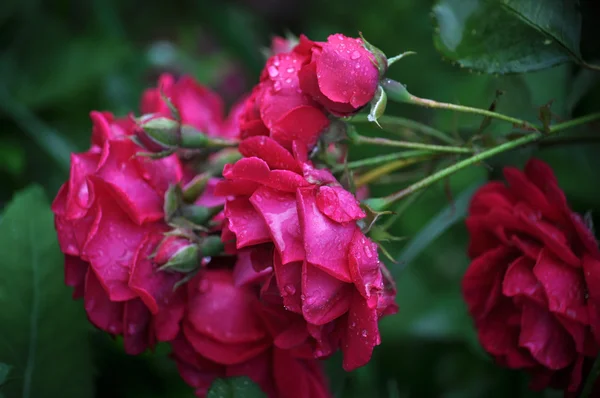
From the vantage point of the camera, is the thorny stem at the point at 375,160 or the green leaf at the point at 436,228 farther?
the green leaf at the point at 436,228

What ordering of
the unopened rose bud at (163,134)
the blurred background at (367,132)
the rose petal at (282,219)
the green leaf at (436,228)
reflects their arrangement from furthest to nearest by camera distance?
the blurred background at (367,132)
the green leaf at (436,228)
the unopened rose bud at (163,134)
the rose petal at (282,219)

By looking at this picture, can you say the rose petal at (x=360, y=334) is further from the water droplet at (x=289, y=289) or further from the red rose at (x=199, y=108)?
the red rose at (x=199, y=108)

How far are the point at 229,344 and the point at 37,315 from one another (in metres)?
0.21

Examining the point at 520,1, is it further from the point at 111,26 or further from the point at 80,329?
the point at 111,26

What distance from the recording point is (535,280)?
0.48 m

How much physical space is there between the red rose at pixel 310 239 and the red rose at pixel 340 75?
51 mm

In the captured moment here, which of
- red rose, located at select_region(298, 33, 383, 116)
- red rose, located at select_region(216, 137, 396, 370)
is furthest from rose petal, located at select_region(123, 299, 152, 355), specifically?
red rose, located at select_region(298, 33, 383, 116)

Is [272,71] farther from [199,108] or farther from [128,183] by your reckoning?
[199,108]

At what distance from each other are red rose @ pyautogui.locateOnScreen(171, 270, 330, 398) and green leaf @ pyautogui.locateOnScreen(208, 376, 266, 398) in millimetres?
19

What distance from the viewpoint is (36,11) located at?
1.01 meters

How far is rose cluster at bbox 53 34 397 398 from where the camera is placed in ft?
1.32

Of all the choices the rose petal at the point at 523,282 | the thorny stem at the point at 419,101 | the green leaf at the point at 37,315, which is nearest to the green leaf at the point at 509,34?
the thorny stem at the point at 419,101

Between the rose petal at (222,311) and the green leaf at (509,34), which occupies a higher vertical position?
the green leaf at (509,34)

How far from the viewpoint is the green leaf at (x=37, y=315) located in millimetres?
557
